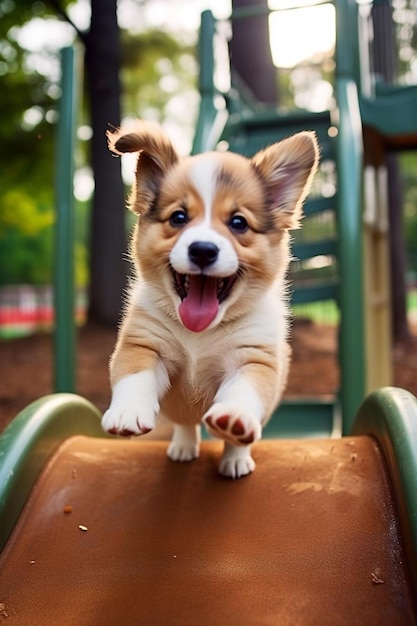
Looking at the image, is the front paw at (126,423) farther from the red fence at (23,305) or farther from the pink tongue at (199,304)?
Answer: the red fence at (23,305)

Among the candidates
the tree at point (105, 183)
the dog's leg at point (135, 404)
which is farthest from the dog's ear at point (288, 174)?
the tree at point (105, 183)

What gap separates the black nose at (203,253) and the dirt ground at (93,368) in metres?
4.84

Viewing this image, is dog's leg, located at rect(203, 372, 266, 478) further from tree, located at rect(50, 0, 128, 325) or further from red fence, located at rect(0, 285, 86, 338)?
red fence, located at rect(0, 285, 86, 338)

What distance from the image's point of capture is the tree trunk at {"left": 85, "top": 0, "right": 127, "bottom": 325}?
9359mm

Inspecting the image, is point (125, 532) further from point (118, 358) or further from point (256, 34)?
point (256, 34)

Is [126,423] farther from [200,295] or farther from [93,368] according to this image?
[93,368]

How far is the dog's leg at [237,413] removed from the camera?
1.58m

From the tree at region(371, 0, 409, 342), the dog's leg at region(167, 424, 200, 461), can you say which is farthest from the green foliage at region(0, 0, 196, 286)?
the dog's leg at region(167, 424, 200, 461)

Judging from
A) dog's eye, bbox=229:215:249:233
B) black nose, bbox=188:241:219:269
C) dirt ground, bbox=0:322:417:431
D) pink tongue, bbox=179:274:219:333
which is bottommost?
dirt ground, bbox=0:322:417:431

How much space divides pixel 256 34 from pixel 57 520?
7168 mm

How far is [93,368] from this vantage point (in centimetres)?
830

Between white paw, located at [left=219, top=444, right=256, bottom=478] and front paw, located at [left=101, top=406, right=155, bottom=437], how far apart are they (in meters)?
0.68

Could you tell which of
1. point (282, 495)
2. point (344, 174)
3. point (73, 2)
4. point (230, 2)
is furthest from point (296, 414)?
point (73, 2)

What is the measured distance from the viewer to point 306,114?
573 cm
